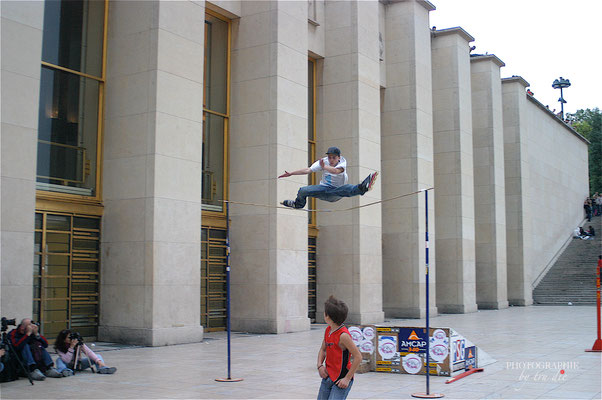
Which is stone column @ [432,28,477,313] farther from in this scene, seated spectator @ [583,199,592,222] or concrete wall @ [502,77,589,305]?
seated spectator @ [583,199,592,222]

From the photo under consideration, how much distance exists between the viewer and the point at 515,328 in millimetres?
26703

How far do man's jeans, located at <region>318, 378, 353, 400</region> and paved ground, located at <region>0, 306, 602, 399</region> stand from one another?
4.51 meters

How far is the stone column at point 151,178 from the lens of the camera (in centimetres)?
2006

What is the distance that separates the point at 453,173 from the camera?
3900 centimetres

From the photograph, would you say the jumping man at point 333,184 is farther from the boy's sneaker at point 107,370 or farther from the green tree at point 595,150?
the green tree at point 595,150

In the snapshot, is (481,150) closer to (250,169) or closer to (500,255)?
(500,255)

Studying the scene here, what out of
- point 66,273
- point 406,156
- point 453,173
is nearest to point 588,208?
point 453,173

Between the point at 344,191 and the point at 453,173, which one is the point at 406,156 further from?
the point at 344,191

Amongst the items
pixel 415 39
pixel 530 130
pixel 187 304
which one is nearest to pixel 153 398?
pixel 187 304

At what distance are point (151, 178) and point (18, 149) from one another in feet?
15.7

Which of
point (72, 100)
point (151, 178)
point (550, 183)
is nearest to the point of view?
point (151, 178)

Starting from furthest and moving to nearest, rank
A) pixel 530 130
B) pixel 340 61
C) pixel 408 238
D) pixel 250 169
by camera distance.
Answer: pixel 530 130
pixel 408 238
pixel 340 61
pixel 250 169

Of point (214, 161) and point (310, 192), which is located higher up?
point (214, 161)

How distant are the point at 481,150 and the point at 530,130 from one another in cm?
1082
